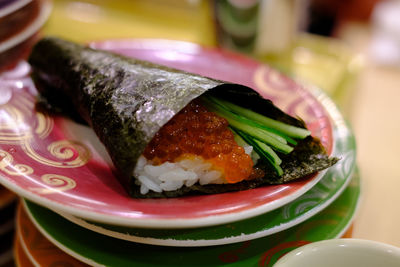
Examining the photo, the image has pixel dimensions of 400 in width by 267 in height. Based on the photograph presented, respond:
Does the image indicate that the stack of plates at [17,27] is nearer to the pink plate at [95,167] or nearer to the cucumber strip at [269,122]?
the pink plate at [95,167]

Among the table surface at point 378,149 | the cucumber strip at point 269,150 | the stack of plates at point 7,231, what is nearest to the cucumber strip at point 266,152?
the cucumber strip at point 269,150

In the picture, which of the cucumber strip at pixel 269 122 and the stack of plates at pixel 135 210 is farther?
the cucumber strip at pixel 269 122

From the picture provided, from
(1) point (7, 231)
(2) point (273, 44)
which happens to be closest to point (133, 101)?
(1) point (7, 231)

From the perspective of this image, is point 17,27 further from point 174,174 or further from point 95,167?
point 174,174

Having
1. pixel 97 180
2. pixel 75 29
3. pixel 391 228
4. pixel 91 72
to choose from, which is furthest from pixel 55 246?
pixel 75 29

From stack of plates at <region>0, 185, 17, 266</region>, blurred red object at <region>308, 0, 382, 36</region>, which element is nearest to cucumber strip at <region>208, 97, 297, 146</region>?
stack of plates at <region>0, 185, 17, 266</region>

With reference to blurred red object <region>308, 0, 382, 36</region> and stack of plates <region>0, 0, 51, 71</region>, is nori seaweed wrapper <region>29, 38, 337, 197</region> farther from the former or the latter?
blurred red object <region>308, 0, 382, 36</region>

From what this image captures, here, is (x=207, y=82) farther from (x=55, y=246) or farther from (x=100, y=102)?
(x=55, y=246)
